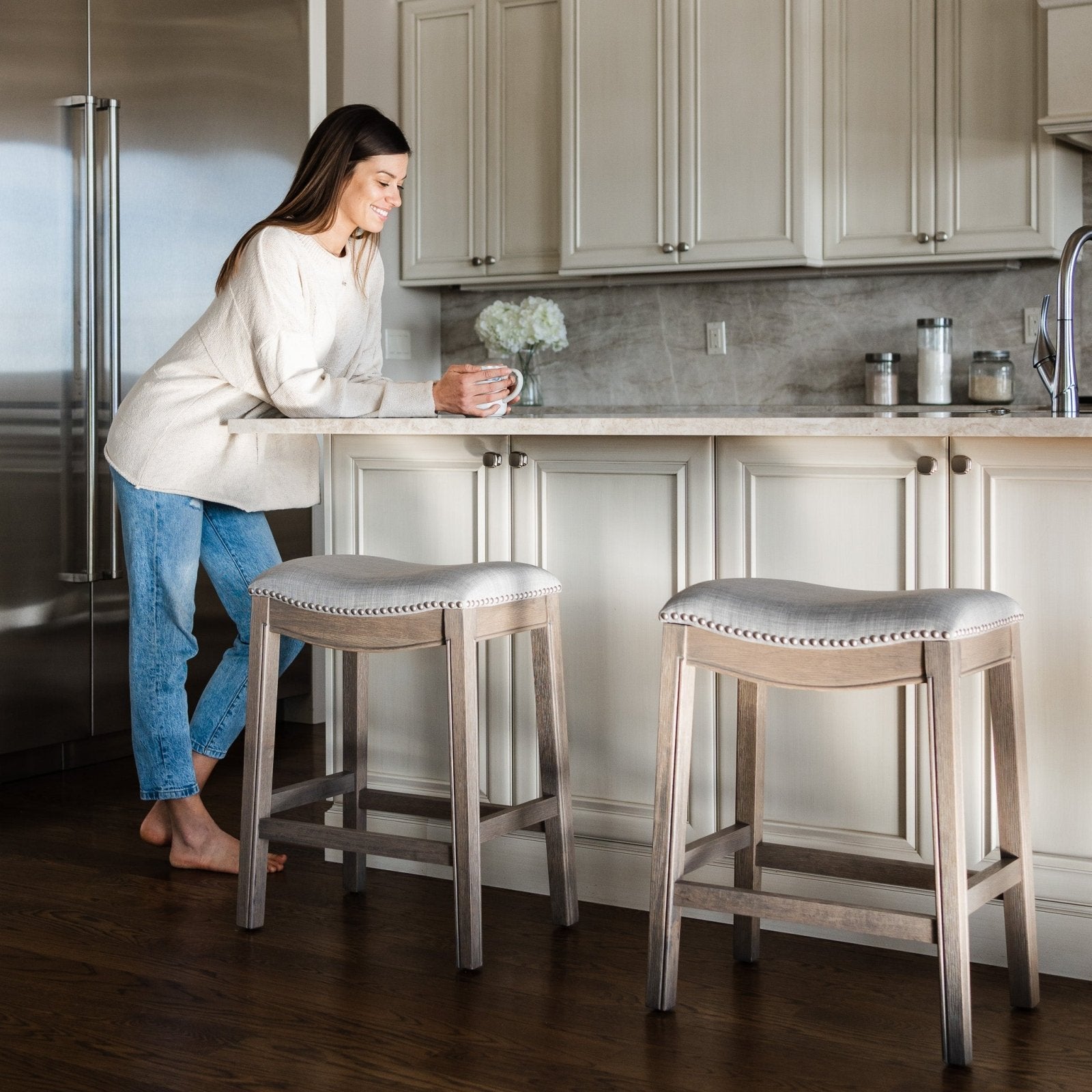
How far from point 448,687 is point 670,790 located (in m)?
0.38

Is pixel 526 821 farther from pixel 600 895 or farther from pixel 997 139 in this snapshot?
pixel 997 139

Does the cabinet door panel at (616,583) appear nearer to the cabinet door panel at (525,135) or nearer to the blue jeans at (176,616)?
the blue jeans at (176,616)

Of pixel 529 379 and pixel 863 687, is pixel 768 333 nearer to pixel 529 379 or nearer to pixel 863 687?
pixel 529 379

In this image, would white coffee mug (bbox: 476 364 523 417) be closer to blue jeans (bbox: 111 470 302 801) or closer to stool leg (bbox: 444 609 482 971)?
stool leg (bbox: 444 609 482 971)

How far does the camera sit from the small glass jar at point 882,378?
3.84m

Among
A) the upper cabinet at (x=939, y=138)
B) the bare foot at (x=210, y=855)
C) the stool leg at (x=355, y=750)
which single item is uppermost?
the upper cabinet at (x=939, y=138)

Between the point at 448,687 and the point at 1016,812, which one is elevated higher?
the point at 448,687

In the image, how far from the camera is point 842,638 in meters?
1.74

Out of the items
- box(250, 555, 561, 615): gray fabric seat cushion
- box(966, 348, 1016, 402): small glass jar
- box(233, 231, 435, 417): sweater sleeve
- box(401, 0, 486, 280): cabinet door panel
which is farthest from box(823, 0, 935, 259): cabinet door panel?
box(250, 555, 561, 615): gray fabric seat cushion

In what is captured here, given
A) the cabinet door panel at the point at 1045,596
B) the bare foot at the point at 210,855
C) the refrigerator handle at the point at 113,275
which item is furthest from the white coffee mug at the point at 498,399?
the refrigerator handle at the point at 113,275

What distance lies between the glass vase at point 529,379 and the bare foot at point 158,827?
6.13 ft

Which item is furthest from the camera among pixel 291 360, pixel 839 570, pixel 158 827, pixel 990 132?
pixel 990 132

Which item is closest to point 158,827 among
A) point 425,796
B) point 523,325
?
point 425,796

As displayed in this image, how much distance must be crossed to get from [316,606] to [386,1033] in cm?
66
